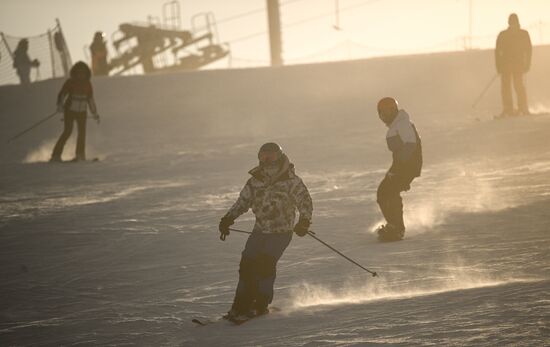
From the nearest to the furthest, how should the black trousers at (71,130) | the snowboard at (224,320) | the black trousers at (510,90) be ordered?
the snowboard at (224,320), the black trousers at (71,130), the black trousers at (510,90)

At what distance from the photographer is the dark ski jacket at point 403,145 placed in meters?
9.91

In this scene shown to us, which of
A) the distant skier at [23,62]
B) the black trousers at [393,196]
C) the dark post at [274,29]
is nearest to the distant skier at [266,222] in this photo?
the black trousers at [393,196]

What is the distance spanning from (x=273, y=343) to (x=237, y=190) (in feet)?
26.5

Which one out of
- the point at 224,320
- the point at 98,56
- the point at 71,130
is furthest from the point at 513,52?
the point at 98,56

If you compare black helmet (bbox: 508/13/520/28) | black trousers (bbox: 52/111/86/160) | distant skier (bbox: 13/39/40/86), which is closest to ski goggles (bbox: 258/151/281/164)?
black trousers (bbox: 52/111/86/160)

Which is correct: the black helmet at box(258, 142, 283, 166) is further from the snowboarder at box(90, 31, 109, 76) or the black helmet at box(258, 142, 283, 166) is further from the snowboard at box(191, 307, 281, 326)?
the snowboarder at box(90, 31, 109, 76)

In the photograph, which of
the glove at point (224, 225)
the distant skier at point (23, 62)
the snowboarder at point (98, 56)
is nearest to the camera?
the glove at point (224, 225)

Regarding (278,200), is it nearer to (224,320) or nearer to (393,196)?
(224,320)

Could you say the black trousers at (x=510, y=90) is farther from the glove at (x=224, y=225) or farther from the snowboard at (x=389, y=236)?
the glove at (x=224, y=225)

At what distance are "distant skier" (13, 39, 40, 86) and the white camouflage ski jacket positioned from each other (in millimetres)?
23597

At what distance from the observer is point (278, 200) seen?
7.68 m

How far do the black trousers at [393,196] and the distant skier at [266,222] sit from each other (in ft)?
8.29

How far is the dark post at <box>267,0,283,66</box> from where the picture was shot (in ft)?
112

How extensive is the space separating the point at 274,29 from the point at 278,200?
27.2 metres
